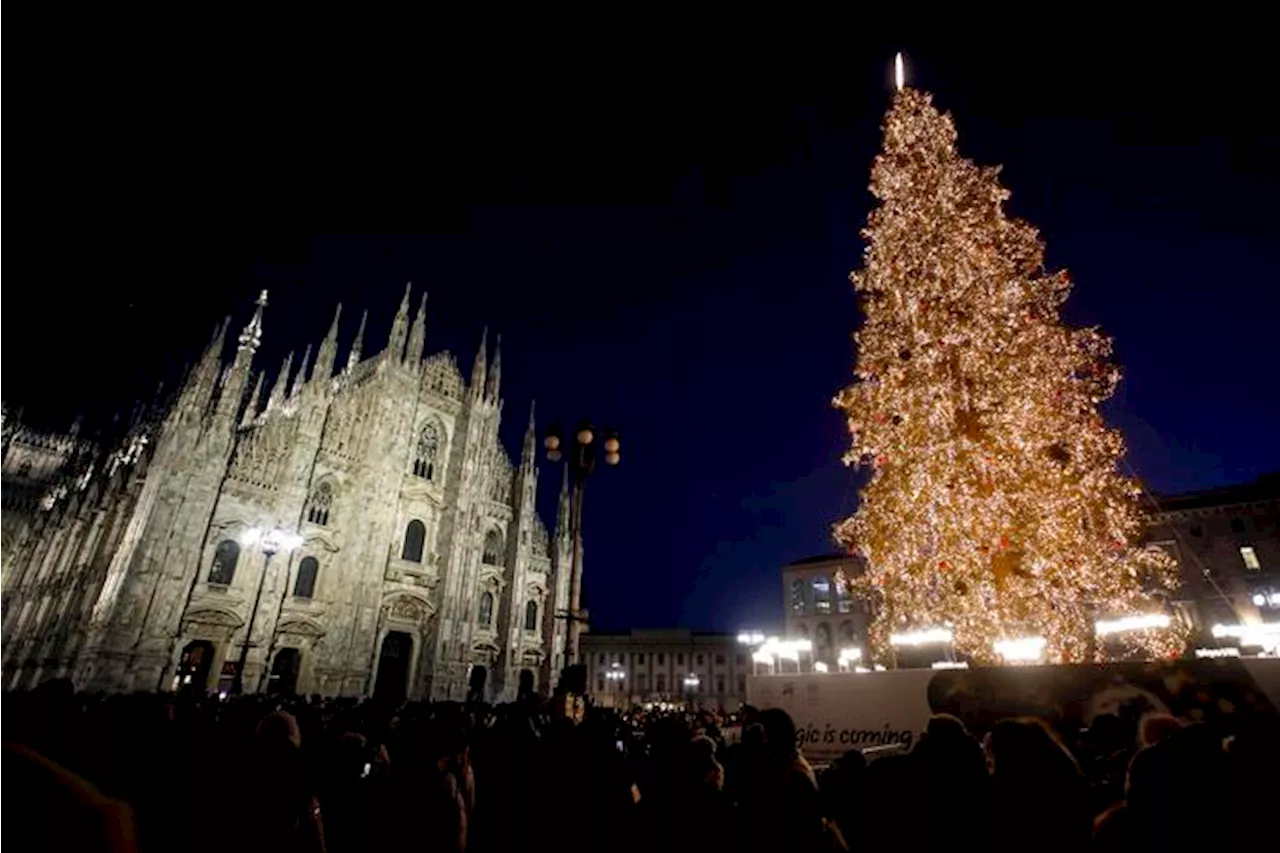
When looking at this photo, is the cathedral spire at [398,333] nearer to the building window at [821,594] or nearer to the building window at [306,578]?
the building window at [306,578]

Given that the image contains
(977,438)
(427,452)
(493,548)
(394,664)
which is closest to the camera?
(977,438)

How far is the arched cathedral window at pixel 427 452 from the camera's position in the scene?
34.5 meters

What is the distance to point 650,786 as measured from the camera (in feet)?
19.0

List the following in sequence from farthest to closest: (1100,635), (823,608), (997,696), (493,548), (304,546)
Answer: (823,608), (493,548), (304,546), (1100,635), (997,696)

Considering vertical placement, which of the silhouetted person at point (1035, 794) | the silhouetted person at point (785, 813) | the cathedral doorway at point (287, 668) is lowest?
the silhouetted person at point (785, 813)

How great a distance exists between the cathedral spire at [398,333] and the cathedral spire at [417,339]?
0.44 meters

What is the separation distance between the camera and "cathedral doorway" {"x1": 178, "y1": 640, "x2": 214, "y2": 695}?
23672 millimetres

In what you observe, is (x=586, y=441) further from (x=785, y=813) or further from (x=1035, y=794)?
(x=1035, y=794)

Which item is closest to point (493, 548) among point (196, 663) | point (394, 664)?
point (394, 664)

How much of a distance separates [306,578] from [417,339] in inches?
581

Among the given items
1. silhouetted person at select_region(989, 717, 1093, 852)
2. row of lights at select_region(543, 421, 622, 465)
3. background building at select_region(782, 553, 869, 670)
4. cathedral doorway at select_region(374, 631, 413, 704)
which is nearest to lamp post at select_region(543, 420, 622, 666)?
row of lights at select_region(543, 421, 622, 465)

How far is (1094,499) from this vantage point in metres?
11.1

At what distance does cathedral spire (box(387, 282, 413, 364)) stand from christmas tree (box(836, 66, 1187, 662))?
1096 inches

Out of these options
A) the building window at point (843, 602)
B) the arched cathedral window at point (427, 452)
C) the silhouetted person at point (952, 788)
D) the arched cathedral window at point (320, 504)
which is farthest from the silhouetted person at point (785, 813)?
the building window at point (843, 602)
